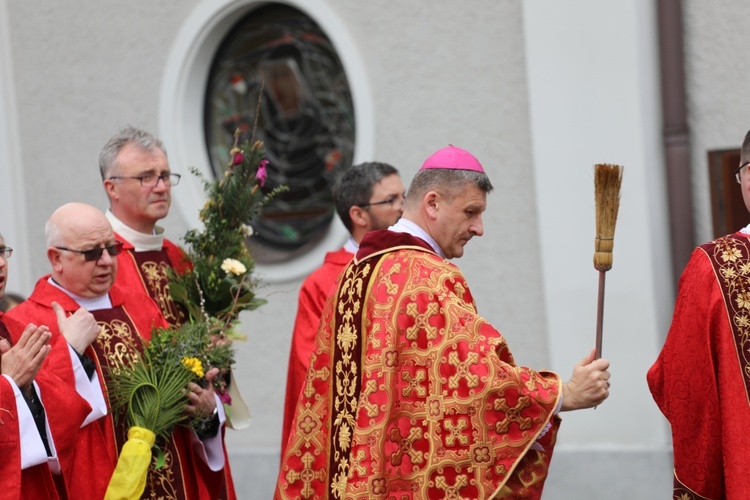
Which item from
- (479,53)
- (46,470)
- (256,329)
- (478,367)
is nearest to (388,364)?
Result: (478,367)

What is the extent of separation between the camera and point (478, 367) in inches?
164

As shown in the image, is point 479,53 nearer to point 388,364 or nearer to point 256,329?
point 256,329

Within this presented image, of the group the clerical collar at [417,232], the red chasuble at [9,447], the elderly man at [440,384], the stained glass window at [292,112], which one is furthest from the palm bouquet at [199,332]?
the stained glass window at [292,112]

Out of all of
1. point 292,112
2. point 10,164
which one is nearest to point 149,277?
point 292,112

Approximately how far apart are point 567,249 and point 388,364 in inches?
136

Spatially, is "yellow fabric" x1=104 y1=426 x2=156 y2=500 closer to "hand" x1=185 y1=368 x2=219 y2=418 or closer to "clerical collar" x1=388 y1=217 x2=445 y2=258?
"hand" x1=185 y1=368 x2=219 y2=418

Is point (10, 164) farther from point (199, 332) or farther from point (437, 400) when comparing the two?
point (437, 400)

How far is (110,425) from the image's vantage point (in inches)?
198

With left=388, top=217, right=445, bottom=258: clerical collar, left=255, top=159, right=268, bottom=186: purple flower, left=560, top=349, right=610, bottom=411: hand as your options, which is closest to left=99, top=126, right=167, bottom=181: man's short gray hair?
left=255, top=159, right=268, bottom=186: purple flower

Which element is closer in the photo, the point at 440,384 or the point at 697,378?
the point at 440,384

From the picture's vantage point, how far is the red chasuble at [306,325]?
5.92 metres

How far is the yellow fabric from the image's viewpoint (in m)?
4.84

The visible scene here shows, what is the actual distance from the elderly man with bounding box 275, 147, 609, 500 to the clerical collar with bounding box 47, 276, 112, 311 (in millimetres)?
1330

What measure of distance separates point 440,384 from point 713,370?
1047 mm
